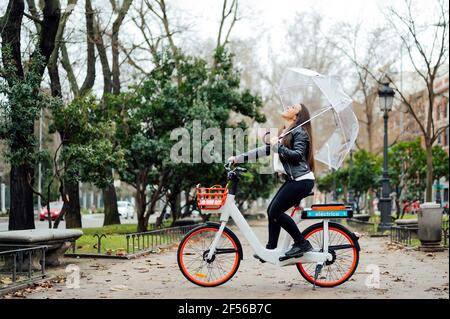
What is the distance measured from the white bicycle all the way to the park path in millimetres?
177

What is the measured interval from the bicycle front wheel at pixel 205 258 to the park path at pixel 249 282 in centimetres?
14

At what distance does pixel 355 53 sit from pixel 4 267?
97.6ft

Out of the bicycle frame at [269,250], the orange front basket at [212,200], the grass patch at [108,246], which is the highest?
the orange front basket at [212,200]

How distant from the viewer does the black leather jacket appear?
23.3 feet

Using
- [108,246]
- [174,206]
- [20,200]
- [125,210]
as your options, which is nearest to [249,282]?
[108,246]

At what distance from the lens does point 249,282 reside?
8172 millimetres

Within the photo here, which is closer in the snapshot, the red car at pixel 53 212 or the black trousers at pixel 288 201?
the black trousers at pixel 288 201

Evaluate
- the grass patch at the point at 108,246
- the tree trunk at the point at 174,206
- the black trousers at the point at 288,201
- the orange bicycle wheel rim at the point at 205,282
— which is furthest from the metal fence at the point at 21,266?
the tree trunk at the point at 174,206

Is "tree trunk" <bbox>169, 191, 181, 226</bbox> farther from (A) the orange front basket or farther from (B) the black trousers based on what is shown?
(B) the black trousers

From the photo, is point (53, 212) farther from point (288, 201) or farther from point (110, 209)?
point (288, 201)

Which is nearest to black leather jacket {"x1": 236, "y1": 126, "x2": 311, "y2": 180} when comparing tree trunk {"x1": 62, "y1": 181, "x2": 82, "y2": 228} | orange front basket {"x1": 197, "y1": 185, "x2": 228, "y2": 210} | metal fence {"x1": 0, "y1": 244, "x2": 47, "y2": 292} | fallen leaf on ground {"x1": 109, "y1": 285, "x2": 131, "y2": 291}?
orange front basket {"x1": 197, "y1": 185, "x2": 228, "y2": 210}

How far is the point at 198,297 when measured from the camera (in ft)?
22.3

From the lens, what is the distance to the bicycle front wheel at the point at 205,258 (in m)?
7.40

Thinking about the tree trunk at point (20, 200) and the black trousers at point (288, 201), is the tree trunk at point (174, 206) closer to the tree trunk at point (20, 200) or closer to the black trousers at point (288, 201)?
the tree trunk at point (20, 200)
